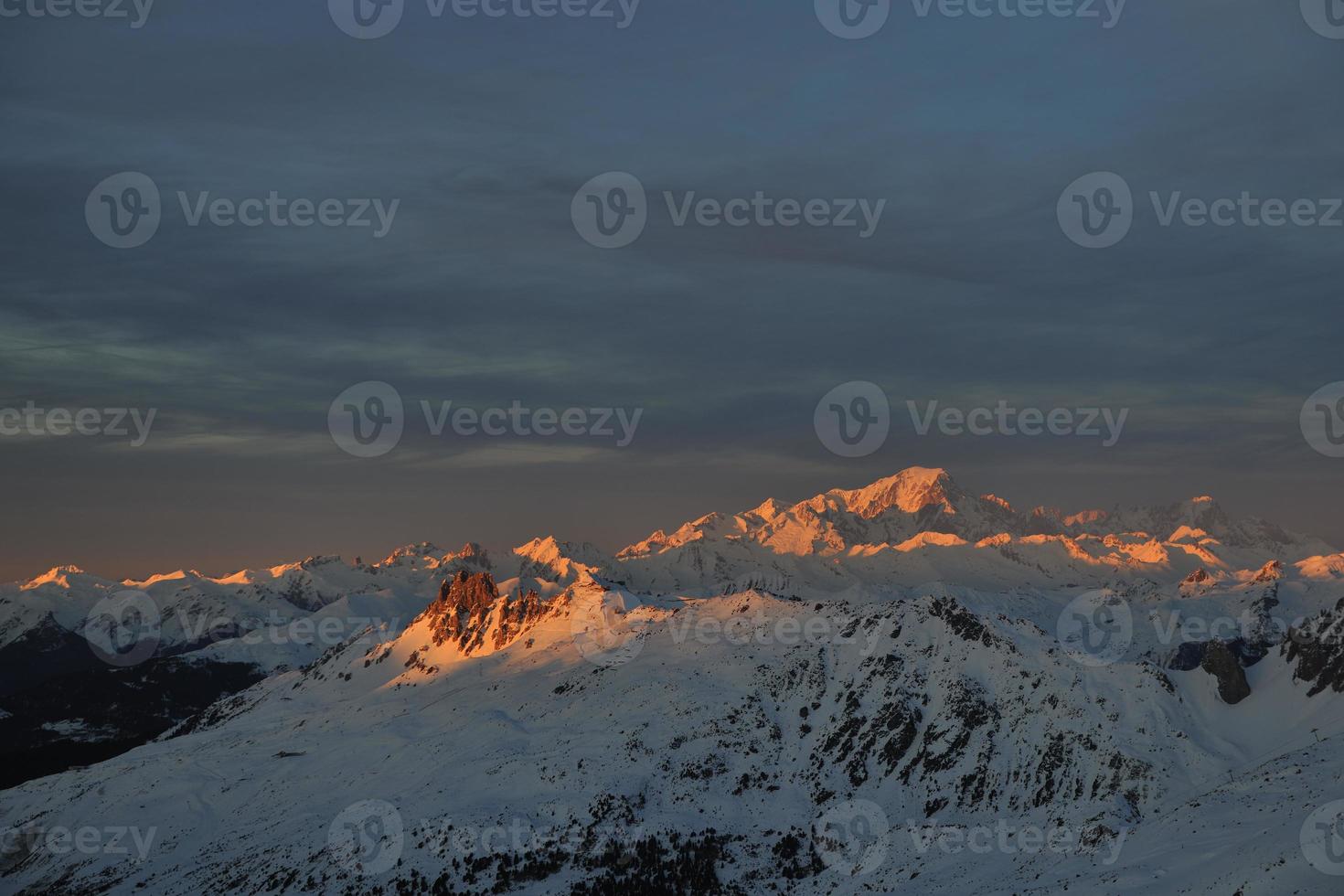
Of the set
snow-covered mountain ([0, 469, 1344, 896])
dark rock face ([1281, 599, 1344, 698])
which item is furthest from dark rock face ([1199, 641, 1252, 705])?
dark rock face ([1281, 599, 1344, 698])

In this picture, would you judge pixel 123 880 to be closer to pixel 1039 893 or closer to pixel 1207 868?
pixel 1039 893

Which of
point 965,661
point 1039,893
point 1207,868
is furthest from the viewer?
point 965,661

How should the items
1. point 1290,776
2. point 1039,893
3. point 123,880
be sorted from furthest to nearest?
point 123,880
point 1290,776
point 1039,893

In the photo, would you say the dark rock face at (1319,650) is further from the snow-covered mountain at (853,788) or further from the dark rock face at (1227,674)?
the dark rock face at (1227,674)

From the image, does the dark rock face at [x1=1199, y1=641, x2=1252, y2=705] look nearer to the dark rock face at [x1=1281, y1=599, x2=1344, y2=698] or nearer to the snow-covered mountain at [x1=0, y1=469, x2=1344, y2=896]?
the snow-covered mountain at [x1=0, y1=469, x2=1344, y2=896]

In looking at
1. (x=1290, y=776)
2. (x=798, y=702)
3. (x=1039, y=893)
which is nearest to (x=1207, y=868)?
(x=1039, y=893)

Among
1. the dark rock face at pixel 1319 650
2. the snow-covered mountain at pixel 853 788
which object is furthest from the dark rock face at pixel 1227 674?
the dark rock face at pixel 1319 650
